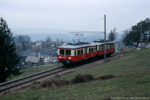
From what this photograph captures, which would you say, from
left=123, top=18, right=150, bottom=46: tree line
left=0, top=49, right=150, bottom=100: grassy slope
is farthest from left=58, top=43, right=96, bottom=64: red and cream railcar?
left=123, top=18, right=150, bottom=46: tree line

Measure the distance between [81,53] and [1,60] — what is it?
35.0 feet

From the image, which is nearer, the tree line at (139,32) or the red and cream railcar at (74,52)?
the red and cream railcar at (74,52)

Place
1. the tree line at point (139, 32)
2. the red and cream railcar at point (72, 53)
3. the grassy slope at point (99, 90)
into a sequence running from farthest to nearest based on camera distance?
the tree line at point (139, 32), the red and cream railcar at point (72, 53), the grassy slope at point (99, 90)

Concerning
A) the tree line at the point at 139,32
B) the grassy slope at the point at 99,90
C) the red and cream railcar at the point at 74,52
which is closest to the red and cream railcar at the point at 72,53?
the red and cream railcar at the point at 74,52

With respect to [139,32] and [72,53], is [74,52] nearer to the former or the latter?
[72,53]

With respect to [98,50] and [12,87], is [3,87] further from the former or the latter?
[98,50]

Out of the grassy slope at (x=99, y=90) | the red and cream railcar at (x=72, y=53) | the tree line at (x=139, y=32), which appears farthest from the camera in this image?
the tree line at (x=139, y=32)

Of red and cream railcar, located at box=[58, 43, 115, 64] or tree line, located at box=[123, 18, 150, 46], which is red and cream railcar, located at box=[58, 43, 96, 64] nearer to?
red and cream railcar, located at box=[58, 43, 115, 64]

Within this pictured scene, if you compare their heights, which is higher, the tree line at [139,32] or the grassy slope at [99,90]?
the tree line at [139,32]

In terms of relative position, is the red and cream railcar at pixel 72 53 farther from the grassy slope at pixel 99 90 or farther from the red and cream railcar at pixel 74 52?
the grassy slope at pixel 99 90

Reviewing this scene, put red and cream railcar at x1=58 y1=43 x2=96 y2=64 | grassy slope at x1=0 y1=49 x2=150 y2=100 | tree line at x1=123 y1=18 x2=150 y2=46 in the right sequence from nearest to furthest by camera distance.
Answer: grassy slope at x1=0 y1=49 x2=150 y2=100, red and cream railcar at x1=58 y1=43 x2=96 y2=64, tree line at x1=123 y1=18 x2=150 y2=46

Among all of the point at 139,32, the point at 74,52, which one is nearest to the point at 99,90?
the point at 74,52

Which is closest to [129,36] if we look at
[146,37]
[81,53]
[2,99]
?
[146,37]

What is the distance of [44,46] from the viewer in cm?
7931
